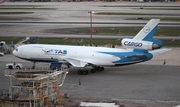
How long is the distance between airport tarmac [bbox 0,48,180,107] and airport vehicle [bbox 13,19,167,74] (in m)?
2.02

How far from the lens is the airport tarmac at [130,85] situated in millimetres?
54531

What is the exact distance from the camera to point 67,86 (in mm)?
61375

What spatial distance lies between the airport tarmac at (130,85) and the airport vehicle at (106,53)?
2018 millimetres

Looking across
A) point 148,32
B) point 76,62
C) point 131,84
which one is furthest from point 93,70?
point 148,32

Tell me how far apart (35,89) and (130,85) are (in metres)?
18.5

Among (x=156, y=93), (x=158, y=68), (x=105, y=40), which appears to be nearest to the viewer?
(x=156, y=93)

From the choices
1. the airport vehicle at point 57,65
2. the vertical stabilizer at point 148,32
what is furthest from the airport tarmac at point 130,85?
the vertical stabilizer at point 148,32

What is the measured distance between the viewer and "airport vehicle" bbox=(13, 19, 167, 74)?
226ft

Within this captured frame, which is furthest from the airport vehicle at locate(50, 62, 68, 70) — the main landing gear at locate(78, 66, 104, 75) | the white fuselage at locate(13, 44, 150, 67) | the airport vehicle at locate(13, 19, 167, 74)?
the main landing gear at locate(78, 66, 104, 75)

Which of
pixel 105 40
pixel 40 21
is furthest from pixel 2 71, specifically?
pixel 40 21

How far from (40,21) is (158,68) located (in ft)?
261

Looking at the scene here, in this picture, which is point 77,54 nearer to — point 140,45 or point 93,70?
point 93,70

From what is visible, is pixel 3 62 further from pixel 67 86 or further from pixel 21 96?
pixel 21 96

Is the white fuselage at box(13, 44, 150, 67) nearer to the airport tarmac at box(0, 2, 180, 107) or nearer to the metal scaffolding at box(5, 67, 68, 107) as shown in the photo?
the airport tarmac at box(0, 2, 180, 107)
